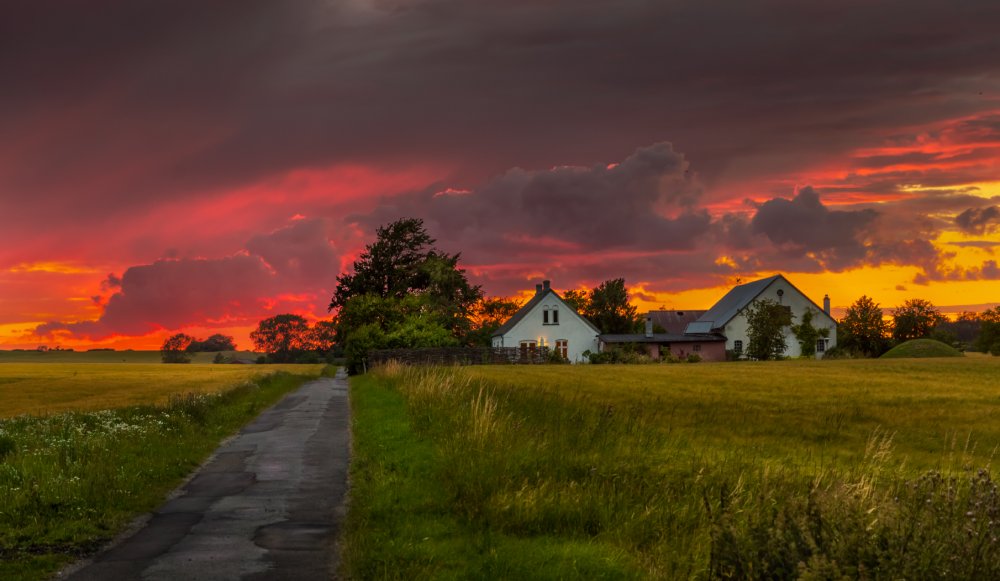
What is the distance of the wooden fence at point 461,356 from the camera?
67.8 meters

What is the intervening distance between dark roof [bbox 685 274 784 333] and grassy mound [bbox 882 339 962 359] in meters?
16.0

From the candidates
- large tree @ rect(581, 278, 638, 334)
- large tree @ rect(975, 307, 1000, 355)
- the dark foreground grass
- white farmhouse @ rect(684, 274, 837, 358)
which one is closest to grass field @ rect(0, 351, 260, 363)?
large tree @ rect(581, 278, 638, 334)

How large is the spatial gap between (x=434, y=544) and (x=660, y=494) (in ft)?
12.4

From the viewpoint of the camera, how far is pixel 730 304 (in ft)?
347

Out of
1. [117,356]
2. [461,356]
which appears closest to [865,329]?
[461,356]

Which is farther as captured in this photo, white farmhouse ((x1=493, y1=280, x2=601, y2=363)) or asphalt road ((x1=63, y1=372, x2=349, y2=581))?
white farmhouse ((x1=493, y1=280, x2=601, y2=363))

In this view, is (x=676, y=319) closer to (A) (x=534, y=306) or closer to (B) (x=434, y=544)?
(A) (x=534, y=306)

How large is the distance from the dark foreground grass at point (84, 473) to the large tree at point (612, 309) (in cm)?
9943

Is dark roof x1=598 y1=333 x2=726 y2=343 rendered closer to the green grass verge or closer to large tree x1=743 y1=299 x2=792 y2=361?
large tree x1=743 y1=299 x2=792 y2=361

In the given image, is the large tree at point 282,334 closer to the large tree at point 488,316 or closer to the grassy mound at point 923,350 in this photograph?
the large tree at point 488,316

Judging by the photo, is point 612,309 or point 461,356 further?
point 612,309

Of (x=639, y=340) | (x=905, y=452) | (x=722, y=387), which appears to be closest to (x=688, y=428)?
(x=905, y=452)

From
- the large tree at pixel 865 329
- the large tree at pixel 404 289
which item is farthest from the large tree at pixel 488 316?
the large tree at pixel 865 329

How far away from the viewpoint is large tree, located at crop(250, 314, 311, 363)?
17400 cm
